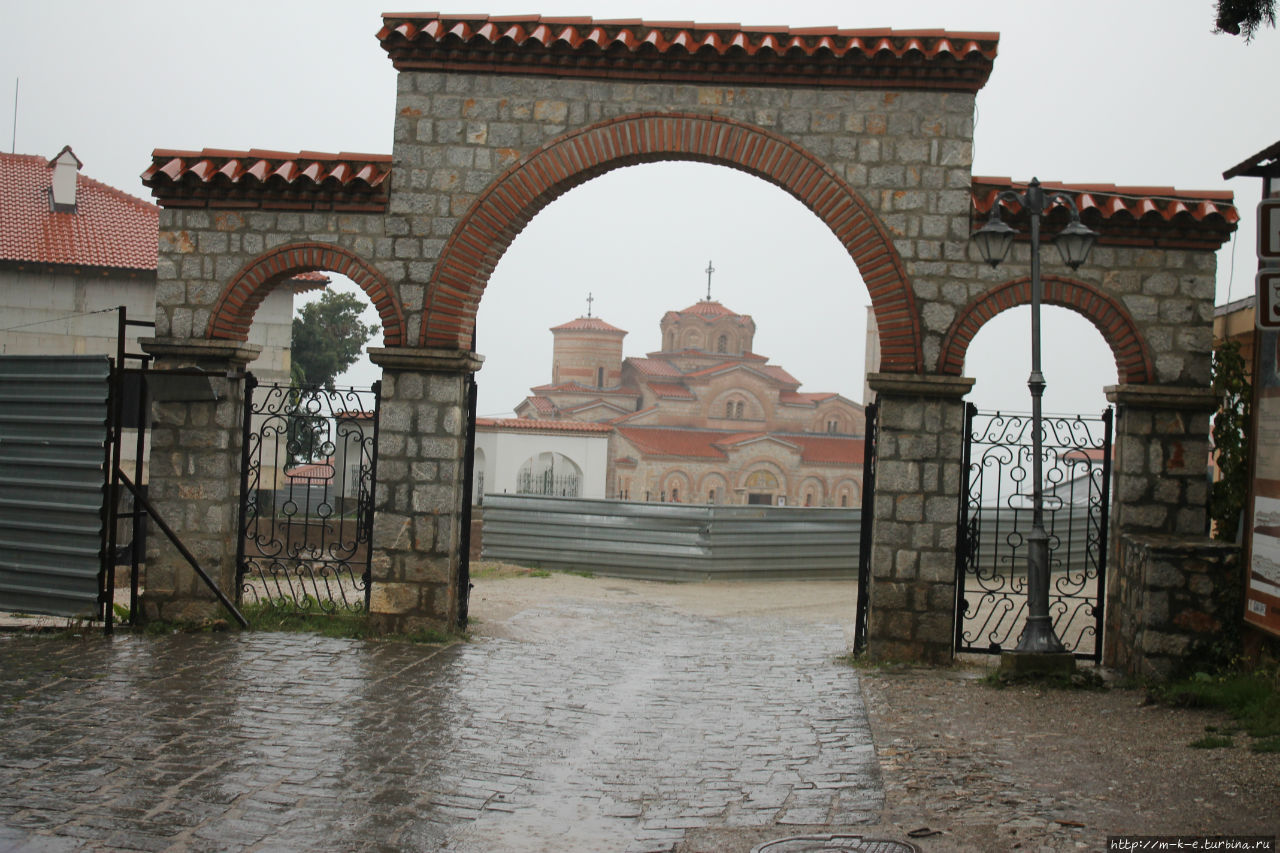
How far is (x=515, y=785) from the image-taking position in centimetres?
611

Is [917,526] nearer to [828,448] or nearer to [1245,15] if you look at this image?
[1245,15]

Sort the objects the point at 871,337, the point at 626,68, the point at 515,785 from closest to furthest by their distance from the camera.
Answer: the point at 515,785 < the point at 626,68 < the point at 871,337

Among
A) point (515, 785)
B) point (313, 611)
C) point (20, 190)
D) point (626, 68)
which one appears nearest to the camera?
point (515, 785)

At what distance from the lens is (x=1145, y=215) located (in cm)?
947

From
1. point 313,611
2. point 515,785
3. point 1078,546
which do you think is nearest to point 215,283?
point 313,611

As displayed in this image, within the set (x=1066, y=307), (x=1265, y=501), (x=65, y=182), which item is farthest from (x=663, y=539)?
(x=65, y=182)

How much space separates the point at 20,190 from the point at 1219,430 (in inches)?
952

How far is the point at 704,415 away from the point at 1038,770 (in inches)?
2259

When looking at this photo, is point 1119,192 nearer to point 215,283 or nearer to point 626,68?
point 626,68

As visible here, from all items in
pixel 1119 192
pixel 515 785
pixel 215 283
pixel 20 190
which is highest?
pixel 20 190

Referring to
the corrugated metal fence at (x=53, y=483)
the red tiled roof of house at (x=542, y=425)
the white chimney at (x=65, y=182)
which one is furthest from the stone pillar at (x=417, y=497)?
the red tiled roof of house at (x=542, y=425)

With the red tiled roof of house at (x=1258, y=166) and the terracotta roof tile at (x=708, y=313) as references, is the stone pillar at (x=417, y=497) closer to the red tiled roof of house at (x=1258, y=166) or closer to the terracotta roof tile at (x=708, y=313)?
the red tiled roof of house at (x=1258, y=166)

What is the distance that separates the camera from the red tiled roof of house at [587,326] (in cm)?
7075

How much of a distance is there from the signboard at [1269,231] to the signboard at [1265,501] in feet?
8.83
